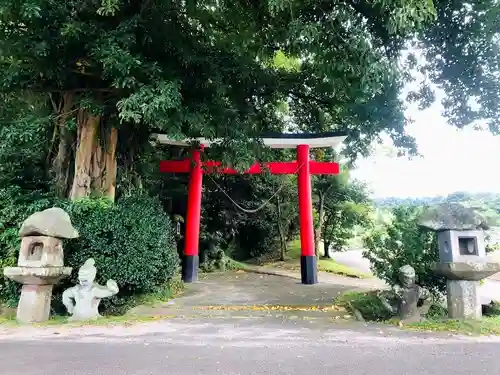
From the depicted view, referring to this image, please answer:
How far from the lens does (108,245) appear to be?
594 centimetres

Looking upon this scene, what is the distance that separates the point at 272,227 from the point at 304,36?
1134 centimetres

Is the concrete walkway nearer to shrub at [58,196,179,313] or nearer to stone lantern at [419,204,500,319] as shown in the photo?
shrub at [58,196,179,313]

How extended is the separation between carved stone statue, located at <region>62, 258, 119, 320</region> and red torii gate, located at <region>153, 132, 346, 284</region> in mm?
4485

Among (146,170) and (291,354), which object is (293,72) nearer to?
(146,170)

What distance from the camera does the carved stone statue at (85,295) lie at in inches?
207

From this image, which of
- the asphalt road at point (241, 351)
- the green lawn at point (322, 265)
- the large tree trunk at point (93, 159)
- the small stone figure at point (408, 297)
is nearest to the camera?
the asphalt road at point (241, 351)

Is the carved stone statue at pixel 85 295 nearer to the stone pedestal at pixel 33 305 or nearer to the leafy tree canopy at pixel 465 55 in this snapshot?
the stone pedestal at pixel 33 305

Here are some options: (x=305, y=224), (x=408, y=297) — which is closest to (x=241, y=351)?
(x=408, y=297)

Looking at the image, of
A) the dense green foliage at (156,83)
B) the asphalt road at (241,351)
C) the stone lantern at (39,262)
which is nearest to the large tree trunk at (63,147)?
the dense green foliage at (156,83)

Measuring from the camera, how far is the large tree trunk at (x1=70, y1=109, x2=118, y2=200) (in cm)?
660

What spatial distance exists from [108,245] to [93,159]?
1851mm

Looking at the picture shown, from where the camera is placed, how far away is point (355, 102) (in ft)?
27.7

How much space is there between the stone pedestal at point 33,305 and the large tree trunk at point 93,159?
1778mm

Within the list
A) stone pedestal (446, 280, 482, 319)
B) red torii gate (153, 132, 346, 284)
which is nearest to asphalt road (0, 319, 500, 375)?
stone pedestal (446, 280, 482, 319)
